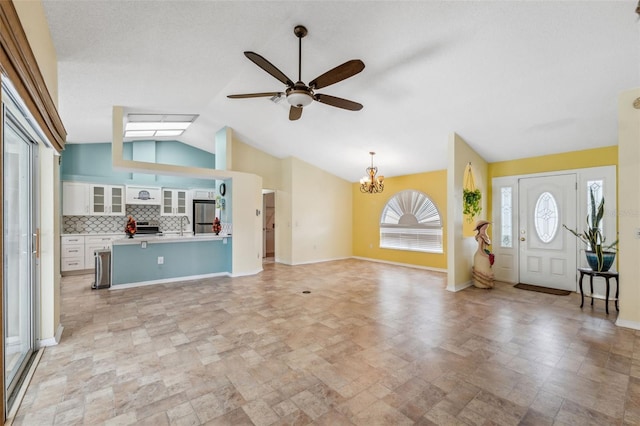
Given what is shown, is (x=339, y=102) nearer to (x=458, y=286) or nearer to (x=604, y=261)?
(x=458, y=286)

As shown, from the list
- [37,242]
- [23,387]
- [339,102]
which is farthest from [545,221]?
[37,242]

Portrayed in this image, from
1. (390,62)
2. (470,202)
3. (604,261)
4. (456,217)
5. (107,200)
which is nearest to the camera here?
(390,62)

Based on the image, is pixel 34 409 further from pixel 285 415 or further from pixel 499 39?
pixel 499 39

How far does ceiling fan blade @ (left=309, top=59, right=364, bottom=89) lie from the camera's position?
2516 mm

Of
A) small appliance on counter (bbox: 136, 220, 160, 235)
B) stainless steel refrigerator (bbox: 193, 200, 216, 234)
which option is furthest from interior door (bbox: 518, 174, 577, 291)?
small appliance on counter (bbox: 136, 220, 160, 235)

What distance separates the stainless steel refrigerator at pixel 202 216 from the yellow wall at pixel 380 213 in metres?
4.35

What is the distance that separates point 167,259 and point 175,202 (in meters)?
2.52

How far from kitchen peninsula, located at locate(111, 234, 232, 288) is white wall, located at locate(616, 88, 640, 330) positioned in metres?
6.31

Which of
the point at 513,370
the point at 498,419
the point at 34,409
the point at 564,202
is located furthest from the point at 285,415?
the point at 564,202

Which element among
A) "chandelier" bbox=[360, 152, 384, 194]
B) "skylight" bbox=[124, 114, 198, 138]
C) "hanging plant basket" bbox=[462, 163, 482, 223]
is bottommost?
"hanging plant basket" bbox=[462, 163, 482, 223]

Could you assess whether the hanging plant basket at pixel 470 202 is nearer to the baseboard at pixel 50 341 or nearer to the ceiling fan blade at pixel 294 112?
the ceiling fan blade at pixel 294 112

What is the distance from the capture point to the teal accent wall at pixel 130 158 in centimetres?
664

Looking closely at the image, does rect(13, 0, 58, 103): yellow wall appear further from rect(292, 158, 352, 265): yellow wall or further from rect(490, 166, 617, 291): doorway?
rect(490, 166, 617, 291): doorway

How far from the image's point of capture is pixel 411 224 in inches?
291
